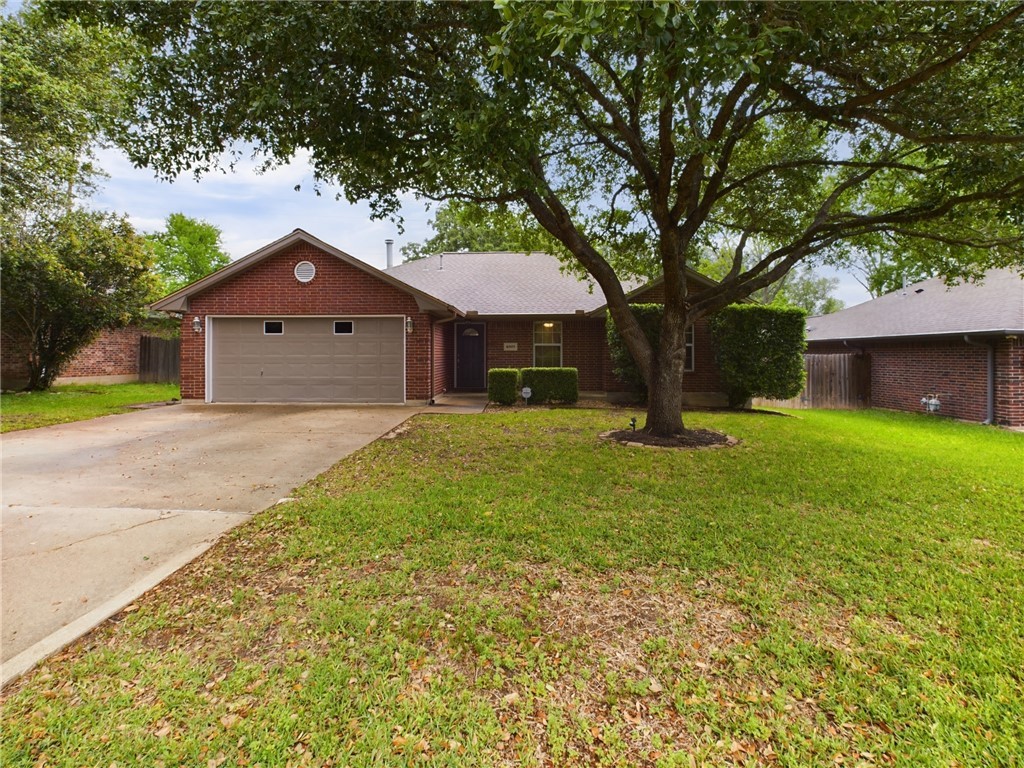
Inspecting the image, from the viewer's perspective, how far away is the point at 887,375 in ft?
47.7

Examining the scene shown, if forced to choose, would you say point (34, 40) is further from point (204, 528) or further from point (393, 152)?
point (204, 528)

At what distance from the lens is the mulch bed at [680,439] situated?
7.78 meters

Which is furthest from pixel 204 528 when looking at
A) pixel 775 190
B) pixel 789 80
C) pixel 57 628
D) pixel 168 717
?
pixel 775 190

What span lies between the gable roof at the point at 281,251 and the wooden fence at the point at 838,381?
1052 cm

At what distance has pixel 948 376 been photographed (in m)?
12.5

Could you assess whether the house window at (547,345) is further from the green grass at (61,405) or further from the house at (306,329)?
the green grass at (61,405)

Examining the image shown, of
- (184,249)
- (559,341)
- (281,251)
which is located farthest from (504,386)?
(184,249)

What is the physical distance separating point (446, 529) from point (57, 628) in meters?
2.46

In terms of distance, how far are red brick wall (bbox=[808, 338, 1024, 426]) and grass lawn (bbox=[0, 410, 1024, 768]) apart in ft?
28.2

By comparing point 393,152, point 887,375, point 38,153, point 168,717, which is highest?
point 38,153

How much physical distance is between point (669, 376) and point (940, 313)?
1041cm

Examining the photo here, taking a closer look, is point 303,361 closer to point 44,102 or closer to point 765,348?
point 44,102

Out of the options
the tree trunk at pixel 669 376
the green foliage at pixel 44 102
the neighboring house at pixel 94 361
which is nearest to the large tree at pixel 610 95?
the tree trunk at pixel 669 376

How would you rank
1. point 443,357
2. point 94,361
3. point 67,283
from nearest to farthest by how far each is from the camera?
point 67,283
point 443,357
point 94,361
